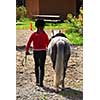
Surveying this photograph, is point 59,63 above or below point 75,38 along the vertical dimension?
below

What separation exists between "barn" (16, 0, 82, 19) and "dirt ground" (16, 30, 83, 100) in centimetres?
13

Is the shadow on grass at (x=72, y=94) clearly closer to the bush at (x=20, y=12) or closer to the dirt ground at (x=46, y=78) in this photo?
A: the dirt ground at (x=46, y=78)

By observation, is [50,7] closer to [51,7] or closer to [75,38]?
[51,7]

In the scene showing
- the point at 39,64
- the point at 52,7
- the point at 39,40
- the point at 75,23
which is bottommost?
the point at 39,64

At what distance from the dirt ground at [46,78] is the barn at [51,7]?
0.13 metres

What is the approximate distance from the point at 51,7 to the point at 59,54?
0.32m

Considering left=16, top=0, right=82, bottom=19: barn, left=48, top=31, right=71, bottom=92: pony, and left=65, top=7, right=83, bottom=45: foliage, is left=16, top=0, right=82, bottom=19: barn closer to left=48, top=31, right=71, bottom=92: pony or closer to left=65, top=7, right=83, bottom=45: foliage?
left=65, top=7, right=83, bottom=45: foliage

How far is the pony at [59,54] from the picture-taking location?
4.19 m

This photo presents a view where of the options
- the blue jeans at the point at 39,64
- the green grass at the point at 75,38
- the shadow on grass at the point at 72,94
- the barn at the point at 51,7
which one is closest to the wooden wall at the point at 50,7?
the barn at the point at 51,7

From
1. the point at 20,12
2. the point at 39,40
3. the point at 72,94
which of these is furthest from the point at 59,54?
the point at 20,12

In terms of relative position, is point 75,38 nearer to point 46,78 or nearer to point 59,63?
point 59,63

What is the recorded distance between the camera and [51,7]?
4.15 metres
